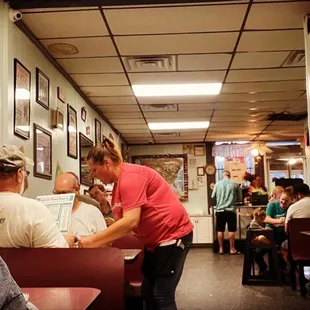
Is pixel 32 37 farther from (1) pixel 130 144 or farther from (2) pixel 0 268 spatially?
(1) pixel 130 144

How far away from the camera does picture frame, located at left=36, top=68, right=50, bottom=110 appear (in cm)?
422

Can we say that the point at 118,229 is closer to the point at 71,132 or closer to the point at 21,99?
the point at 21,99

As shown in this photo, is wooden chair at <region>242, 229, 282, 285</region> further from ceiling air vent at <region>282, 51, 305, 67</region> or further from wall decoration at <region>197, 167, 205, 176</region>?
Answer: wall decoration at <region>197, 167, 205, 176</region>

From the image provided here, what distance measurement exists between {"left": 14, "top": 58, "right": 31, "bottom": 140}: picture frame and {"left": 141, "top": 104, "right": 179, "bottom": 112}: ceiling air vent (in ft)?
10.1

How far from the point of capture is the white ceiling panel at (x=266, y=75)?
17.3ft

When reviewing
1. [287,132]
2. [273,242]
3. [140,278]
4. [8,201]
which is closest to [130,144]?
[287,132]

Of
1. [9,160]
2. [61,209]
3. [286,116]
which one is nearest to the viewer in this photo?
[9,160]

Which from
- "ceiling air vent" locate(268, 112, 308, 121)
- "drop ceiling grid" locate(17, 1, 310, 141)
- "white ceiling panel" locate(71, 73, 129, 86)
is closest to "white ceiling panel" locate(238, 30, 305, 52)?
"drop ceiling grid" locate(17, 1, 310, 141)

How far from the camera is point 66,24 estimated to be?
→ 3869 mm

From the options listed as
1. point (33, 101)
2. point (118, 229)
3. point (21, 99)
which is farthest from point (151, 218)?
point (33, 101)

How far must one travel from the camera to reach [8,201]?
2.12m

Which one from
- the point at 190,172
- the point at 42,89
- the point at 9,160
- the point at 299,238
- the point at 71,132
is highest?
the point at 42,89

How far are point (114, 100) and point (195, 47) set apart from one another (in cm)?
235

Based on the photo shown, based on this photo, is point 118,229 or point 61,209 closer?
point 118,229
